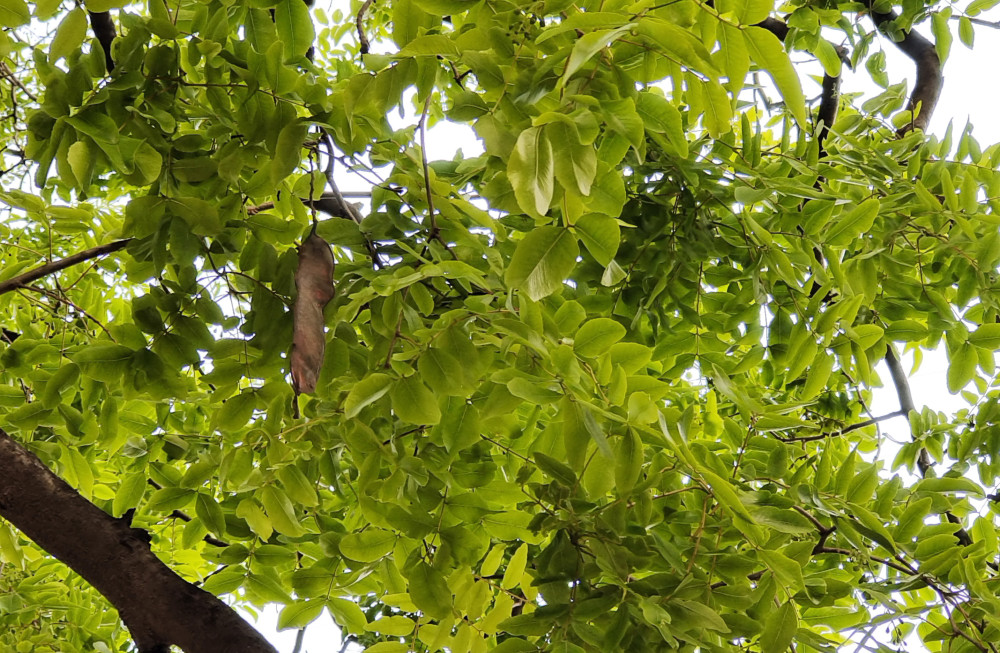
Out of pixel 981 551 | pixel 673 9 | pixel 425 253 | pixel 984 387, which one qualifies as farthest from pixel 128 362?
pixel 984 387

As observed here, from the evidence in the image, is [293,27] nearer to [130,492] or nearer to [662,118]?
[662,118]

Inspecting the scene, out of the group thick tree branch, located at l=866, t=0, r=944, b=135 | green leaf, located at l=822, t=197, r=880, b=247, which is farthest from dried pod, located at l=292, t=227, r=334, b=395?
thick tree branch, located at l=866, t=0, r=944, b=135

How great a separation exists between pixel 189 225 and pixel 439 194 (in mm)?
390

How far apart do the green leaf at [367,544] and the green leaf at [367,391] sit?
13.6 inches

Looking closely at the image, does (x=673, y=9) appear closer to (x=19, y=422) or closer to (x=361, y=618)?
(x=361, y=618)

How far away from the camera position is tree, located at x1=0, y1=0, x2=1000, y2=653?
94 cm

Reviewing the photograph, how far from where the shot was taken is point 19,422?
1.48m

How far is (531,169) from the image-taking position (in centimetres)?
79

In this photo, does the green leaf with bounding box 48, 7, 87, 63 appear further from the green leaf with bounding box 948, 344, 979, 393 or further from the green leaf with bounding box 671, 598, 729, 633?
the green leaf with bounding box 948, 344, 979, 393

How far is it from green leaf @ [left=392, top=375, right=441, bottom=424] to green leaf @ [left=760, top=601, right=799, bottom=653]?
0.50 metres

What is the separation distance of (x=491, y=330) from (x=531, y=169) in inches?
10.9

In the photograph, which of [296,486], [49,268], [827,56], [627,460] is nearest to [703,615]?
[627,460]

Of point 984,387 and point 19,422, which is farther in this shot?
point 984,387

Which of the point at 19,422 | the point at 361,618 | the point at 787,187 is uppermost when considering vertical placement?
the point at 787,187
